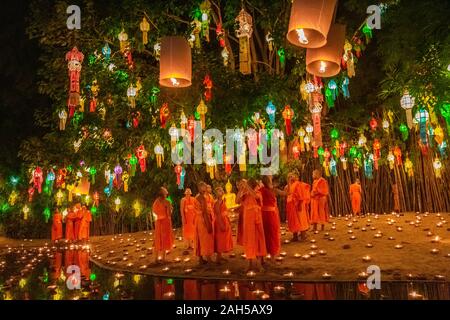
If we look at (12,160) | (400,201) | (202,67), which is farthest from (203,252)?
(12,160)

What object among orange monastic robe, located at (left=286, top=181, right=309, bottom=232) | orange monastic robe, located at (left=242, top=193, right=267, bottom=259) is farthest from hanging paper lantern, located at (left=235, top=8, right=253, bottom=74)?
orange monastic robe, located at (left=286, top=181, right=309, bottom=232)

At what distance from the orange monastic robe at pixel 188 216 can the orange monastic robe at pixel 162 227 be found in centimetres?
120

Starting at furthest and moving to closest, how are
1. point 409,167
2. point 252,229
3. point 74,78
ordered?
point 409,167 → point 74,78 → point 252,229

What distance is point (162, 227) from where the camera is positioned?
718 centimetres

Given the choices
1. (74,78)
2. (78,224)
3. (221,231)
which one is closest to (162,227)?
(221,231)

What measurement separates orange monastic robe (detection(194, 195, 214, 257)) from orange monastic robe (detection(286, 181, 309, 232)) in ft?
6.88

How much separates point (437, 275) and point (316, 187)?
4.44 meters

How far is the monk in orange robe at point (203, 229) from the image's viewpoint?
21.4 feet

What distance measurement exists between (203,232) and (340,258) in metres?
2.19

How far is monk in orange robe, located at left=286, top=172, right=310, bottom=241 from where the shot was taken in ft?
26.5

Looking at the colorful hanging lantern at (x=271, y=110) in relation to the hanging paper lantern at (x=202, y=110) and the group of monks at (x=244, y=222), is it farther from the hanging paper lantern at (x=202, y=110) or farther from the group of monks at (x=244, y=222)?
the group of monks at (x=244, y=222)

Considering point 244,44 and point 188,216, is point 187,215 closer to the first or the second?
point 188,216

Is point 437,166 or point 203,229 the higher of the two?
point 437,166

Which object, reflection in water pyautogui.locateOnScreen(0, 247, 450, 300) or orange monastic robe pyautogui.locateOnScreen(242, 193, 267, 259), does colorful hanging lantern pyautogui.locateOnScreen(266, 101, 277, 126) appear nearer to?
orange monastic robe pyautogui.locateOnScreen(242, 193, 267, 259)
